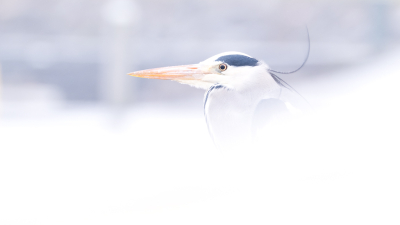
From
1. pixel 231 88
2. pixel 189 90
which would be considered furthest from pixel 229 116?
pixel 189 90

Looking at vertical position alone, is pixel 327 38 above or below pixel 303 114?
above

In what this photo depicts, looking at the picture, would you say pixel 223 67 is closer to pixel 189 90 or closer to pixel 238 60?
pixel 238 60

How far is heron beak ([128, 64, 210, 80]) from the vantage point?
41 cm

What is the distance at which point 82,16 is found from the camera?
6.11 ft

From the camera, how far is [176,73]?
426 millimetres

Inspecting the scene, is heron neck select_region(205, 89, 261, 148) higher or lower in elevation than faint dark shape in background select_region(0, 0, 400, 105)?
lower

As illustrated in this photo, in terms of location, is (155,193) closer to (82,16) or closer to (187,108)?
(187,108)

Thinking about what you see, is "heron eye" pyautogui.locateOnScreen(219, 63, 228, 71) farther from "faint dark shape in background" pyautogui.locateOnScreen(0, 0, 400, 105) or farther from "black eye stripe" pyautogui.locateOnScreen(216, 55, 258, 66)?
"faint dark shape in background" pyautogui.locateOnScreen(0, 0, 400, 105)

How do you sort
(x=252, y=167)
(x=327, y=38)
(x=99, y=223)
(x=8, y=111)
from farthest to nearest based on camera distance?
1. (x=8, y=111)
2. (x=327, y=38)
3. (x=99, y=223)
4. (x=252, y=167)

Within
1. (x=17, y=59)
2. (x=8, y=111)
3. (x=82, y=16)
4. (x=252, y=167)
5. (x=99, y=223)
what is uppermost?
(x=82, y=16)

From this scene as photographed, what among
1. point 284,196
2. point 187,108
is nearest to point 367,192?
point 284,196

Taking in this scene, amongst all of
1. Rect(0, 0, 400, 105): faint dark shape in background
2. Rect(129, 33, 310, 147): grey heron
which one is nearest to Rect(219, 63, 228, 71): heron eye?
Rect(129, 33, 310, 147): grey heron

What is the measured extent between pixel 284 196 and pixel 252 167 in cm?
7

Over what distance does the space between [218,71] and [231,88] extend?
3 centimetres
